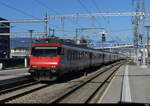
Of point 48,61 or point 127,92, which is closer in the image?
point 127,92

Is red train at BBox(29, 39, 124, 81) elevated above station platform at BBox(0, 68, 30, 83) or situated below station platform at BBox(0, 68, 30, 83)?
above

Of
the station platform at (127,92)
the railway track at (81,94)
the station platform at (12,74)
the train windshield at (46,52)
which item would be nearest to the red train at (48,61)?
the train windshield at (46,52)

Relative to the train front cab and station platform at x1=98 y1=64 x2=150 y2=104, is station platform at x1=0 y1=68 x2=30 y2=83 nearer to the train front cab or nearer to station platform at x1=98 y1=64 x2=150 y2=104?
the train front cab

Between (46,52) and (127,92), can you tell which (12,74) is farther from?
(127,92)

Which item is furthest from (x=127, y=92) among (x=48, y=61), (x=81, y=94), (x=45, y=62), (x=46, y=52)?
(x=46, y=52)

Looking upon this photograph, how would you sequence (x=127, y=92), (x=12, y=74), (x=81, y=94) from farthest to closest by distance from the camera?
(x=12, y=74)
(x=127, y=92)
(x=81, y=94)

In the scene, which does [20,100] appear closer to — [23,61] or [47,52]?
[47,52]

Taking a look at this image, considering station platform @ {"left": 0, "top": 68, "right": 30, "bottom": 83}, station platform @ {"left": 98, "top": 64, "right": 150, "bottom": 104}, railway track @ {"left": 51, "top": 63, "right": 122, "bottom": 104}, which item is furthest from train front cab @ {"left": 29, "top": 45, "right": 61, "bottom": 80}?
station platform @ {"left": 98, "top": 64, "right": 150, "bottom": 104}

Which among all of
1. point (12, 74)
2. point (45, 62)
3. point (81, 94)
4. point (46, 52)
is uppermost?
point (46, 52)

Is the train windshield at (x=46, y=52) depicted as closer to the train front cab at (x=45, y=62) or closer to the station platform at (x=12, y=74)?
the train front cab at (x=45, y=62)

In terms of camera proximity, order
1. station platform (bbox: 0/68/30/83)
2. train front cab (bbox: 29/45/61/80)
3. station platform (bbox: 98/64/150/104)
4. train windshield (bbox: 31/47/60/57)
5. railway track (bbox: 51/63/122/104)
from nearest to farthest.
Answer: station platform (bbox: 98/64/150/104), railway track (bbox: 51/63/122/104), train front cab (bbox: 29/45/61/80), train windshield (bbox: 31/47/60/57), station platform (bbox: 0/68/30/83)

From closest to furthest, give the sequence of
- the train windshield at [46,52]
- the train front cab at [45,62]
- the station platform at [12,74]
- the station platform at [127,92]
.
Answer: the station platform at [127,92] → the train front cab at [45,62] → the train windshield at [46,52] → the station platform at [12,74]

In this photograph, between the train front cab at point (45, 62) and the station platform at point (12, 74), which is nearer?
the train front cab at point (45, 62)

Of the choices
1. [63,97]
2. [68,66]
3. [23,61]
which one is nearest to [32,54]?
[68,66]
